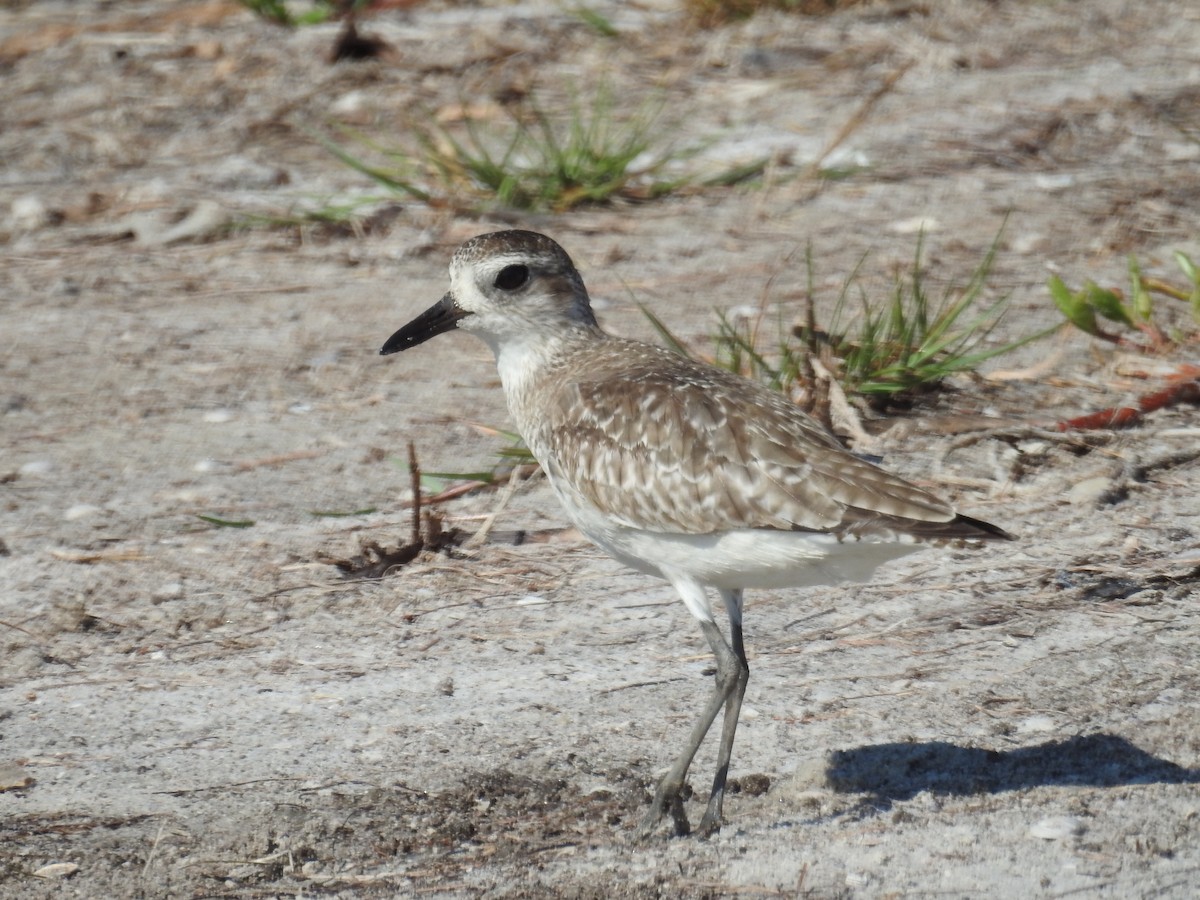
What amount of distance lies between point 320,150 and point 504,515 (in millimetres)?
4387

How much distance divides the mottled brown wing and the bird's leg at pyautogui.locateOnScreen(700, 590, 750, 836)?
13.7 inches

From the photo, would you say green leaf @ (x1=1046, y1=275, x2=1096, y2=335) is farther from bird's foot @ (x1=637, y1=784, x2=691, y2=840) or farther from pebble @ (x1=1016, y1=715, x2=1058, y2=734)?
bird's foot @ (x1=637, y1=784, x2=691, y2=840)

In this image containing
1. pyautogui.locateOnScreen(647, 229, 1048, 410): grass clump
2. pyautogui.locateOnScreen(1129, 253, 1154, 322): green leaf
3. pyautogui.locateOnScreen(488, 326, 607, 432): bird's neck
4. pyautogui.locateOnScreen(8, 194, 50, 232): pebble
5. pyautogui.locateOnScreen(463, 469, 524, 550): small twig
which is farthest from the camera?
pyautogui.locateOnScreen(8, 194, 50, 232): pebble

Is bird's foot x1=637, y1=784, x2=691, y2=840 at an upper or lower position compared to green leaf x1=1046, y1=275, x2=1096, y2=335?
lower

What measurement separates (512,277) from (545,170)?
3.63 m

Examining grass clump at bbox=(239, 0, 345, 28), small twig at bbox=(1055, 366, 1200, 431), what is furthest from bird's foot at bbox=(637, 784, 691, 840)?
grass clump at bbox=(239, 0, 345, 28)

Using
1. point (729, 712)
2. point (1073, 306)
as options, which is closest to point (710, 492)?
point (729, 712)

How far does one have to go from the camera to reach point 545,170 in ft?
26.9

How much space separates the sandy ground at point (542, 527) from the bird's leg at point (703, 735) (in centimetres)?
10

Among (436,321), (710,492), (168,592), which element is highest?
(436,321)

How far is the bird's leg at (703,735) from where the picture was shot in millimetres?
3889

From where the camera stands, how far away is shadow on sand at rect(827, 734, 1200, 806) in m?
3.86

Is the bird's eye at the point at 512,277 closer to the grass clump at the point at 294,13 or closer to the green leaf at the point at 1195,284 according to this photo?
the green leaf at the point at 1195,284

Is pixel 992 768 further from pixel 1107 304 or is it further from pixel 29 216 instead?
pixel 29 216
